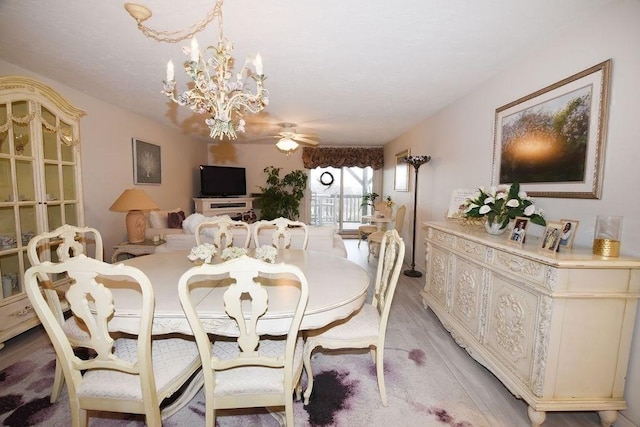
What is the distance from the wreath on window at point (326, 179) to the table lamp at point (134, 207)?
15.0 feet

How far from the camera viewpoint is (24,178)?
238 cm

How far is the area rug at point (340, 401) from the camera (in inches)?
61.8

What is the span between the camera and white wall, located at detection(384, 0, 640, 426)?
151 centimetres

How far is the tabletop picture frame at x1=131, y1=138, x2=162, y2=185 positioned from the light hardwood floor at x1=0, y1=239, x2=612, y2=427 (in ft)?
8.22

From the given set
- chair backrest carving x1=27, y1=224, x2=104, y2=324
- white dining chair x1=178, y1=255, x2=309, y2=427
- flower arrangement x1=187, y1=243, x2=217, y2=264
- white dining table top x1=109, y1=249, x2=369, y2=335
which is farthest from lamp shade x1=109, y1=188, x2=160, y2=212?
white dining chair x1=178, y1=255, x2=309, y2=427

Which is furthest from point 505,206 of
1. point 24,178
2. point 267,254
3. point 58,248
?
point 24,178

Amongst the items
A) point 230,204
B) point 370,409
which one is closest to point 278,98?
point 370,409

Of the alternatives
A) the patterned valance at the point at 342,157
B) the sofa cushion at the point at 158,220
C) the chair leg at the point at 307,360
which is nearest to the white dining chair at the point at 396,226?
the patterned valance at the point at 342,157

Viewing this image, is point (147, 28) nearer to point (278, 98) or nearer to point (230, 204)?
→ point (278, 98)

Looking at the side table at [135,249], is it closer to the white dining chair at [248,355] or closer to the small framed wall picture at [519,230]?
the white dining chair at [248,355]

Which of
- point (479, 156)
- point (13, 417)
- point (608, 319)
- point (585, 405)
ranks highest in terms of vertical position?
point (479, 156)

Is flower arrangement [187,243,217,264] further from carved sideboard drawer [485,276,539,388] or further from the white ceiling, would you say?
carved sideboard drawer [485,276,539,388]

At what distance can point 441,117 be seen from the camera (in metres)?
3.84

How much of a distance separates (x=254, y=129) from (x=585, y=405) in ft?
16.8
